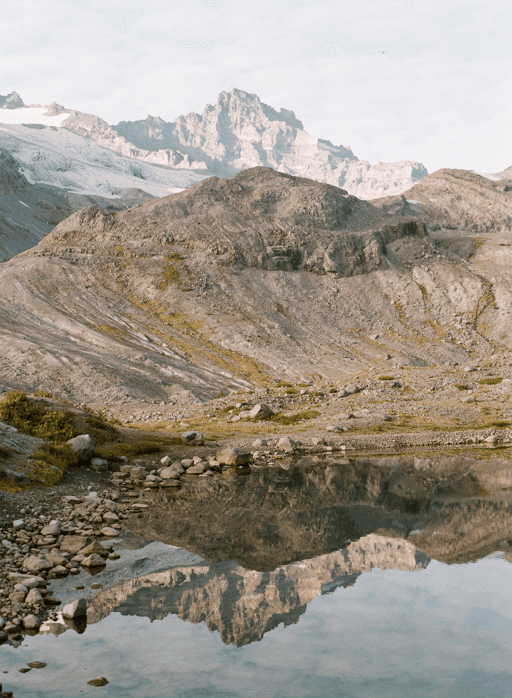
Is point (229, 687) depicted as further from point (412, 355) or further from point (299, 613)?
point (412, 355)

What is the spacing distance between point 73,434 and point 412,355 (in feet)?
267

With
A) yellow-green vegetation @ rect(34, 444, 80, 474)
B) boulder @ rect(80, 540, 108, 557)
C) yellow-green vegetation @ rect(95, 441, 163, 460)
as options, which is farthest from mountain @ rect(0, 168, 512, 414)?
boulder @ rect(80, 540, 108, 557)

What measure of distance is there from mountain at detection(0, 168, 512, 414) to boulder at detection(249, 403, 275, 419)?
54.8 feet

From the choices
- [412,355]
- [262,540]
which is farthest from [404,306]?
[262,540]

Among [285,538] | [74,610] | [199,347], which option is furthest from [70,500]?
[199,347]

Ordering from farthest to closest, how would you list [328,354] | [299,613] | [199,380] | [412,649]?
1. [328,354]
2. [199,380]
3. [299,613]
4. [412,649]

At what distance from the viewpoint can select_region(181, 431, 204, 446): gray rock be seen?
43.9 meters

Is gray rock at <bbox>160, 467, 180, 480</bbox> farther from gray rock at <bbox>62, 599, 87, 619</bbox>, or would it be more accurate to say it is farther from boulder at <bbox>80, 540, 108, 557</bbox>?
gray rock at <bbox>62, 599, 87, 619</bbox>

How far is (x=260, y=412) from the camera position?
54.6 m

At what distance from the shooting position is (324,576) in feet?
69.6

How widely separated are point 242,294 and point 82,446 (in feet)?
284

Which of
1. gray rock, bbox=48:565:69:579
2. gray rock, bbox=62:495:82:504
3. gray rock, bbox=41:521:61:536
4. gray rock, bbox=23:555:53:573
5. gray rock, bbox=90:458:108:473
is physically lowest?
gray rock, bbox=90:458:108:473

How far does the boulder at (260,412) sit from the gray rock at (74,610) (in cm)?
3721

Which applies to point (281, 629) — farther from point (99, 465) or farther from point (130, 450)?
point (130, 450)
